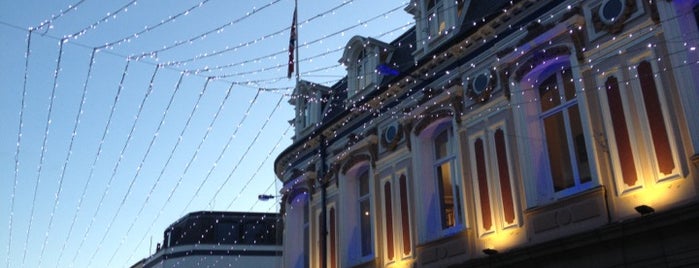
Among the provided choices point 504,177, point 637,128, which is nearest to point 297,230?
point 504,177

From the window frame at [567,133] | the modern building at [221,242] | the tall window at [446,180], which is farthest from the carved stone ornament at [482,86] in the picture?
the modern building at [221,242]

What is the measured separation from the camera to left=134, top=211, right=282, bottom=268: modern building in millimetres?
40312

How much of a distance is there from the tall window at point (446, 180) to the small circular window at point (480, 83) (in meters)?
1.37

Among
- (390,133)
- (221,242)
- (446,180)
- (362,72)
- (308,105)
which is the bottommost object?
(446,180)

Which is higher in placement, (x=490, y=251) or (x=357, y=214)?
(x=357, y=214)

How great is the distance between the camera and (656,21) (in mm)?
10023

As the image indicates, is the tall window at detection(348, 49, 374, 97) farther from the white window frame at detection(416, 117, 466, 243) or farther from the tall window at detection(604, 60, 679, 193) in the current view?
the tall window at detection(604, 60, 679, 193)

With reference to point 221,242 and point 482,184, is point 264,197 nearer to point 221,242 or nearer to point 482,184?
point 482,184

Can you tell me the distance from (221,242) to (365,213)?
85.7 feet

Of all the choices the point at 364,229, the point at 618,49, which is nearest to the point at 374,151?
the point at 364,229

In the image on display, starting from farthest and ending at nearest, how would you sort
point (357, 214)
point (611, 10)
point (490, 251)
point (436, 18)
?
point (357, 214), point (436, 18), point (490, 251), point (611, 10)

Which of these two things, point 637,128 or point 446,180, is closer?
point 637,128

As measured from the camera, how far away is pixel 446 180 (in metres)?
13.9

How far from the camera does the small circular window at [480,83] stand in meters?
12.8
